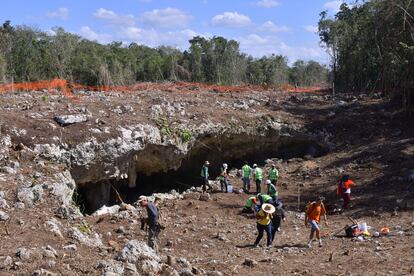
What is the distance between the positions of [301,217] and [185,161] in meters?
7.41

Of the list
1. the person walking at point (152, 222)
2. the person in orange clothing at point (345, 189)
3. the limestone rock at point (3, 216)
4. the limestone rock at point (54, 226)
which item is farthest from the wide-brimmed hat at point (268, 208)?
the limestone rock at point (3, 216)

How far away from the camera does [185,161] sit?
21.7m

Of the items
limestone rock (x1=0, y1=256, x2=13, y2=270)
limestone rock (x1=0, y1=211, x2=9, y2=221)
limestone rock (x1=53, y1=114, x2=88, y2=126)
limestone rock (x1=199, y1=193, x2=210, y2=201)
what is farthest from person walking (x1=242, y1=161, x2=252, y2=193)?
limestone rock (x1=0, y1=256, x2=13, y2=270)

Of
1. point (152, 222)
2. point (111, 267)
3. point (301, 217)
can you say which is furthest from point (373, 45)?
point (111, 267)

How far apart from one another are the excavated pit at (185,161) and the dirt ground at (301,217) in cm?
118

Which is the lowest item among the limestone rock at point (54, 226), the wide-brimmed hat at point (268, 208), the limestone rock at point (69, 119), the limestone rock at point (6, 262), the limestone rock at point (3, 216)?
the wide-brimmed hat at point (268, 208)

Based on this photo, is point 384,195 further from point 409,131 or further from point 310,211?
point 409,131

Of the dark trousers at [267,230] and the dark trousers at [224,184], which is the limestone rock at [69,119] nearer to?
the dark trousers at [224,184]

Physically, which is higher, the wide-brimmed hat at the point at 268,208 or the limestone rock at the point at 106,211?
the wide-brimmed hat at the point at 268,208

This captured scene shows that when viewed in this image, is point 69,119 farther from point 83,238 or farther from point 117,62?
point 117,62

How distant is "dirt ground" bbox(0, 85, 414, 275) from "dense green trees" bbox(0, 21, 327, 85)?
663 inches

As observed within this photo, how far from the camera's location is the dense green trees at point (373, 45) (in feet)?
58.0

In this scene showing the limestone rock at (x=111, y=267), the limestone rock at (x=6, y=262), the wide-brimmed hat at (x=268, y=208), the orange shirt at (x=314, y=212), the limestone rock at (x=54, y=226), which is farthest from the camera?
the orange shirt at (x=314, y=212)

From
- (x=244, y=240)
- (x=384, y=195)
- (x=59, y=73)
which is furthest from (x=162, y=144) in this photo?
(x=59, y=73)
